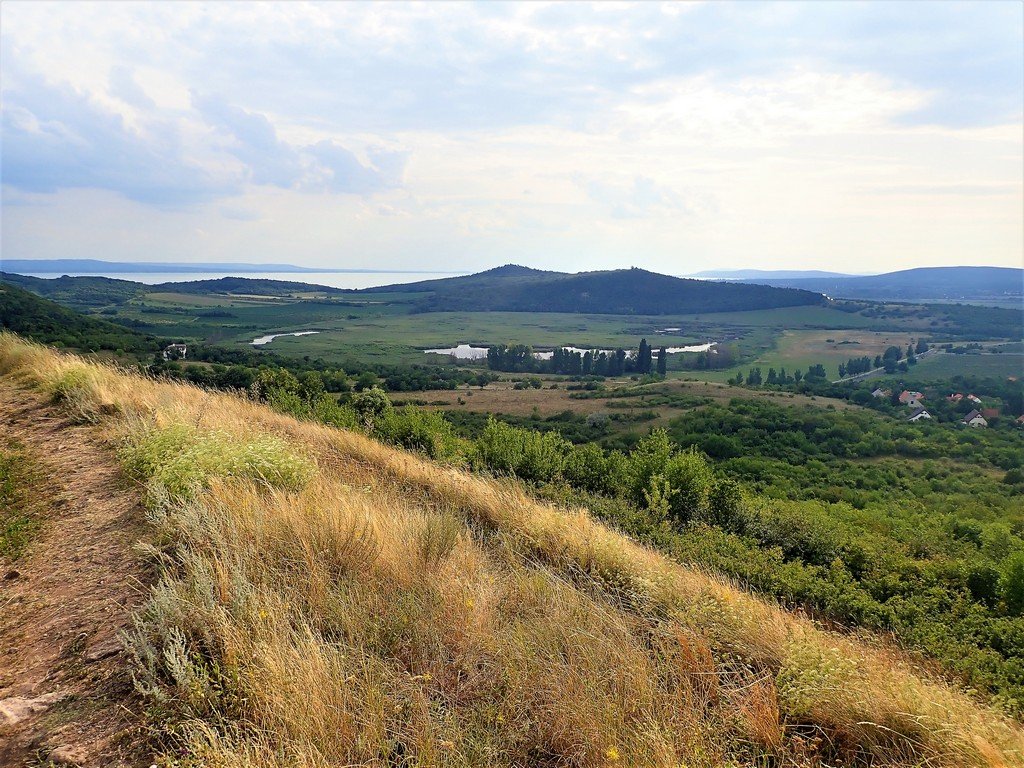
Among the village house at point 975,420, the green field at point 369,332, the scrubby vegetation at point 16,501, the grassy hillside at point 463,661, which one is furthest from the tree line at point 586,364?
the grassy hillside at point 463,661

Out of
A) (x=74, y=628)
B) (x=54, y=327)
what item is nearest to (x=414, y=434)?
(x=74, y=628)

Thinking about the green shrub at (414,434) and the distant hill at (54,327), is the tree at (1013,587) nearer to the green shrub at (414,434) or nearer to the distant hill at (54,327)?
the green shrub at (414,434)

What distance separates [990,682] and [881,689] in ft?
12.7

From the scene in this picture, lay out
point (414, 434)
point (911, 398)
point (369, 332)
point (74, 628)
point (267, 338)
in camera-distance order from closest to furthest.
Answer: point (74, 628), point (414, 434), point (911, 398), point (267, 338), point (369, 332)

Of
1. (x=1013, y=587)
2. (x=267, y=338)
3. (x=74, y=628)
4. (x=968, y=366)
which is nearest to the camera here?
(x=74, y=628)

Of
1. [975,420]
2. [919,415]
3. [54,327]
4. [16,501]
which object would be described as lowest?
[919,415]

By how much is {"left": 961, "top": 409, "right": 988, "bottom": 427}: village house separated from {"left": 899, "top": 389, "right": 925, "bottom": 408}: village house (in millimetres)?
6238

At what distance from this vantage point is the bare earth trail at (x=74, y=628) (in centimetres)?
268

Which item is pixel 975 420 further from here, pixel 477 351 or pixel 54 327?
pixel 477 351

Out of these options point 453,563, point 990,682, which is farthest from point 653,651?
point 990,682

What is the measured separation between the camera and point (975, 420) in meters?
73.1

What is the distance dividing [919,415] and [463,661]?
93431 millimetres

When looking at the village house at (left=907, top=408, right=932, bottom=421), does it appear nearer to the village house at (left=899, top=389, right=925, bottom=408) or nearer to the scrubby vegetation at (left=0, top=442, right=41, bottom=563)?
the village house at (left=899, top=389, right=925, bottom=408)

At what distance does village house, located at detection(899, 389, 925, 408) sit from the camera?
83125mm
